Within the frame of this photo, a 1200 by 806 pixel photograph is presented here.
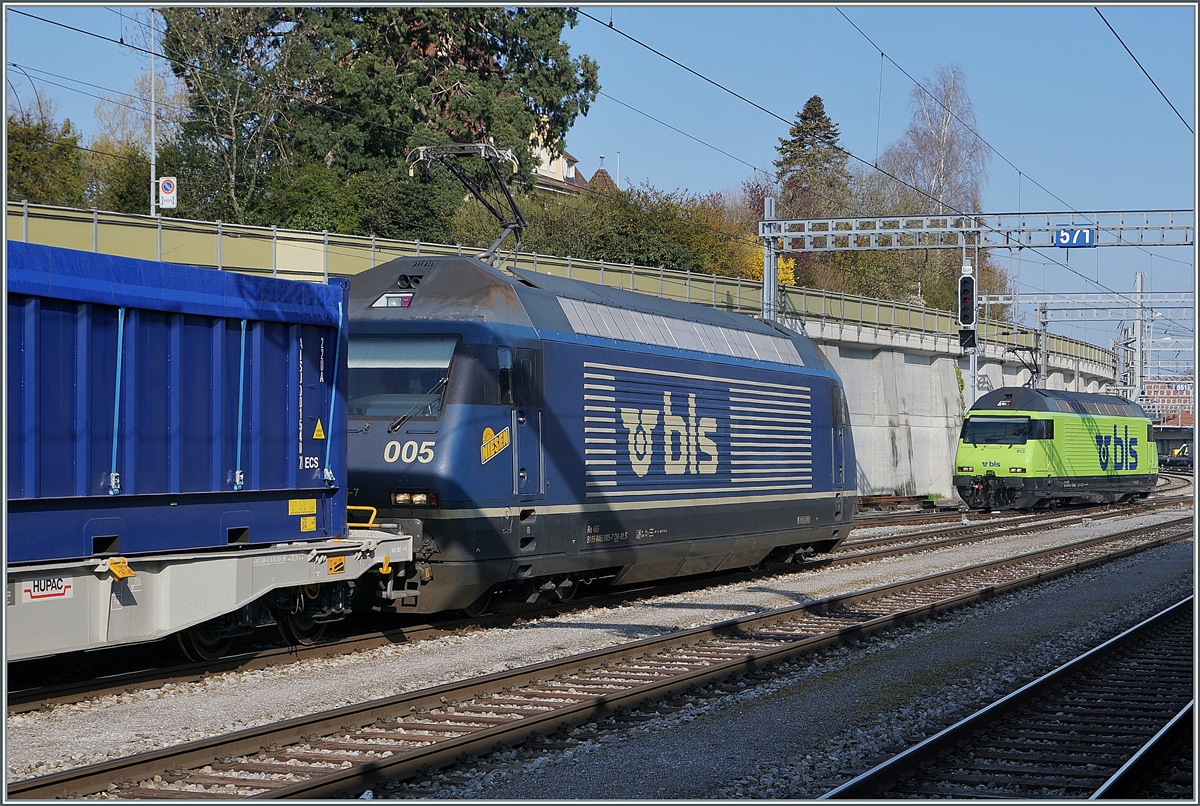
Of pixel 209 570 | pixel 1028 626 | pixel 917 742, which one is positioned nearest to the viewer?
pixel 917 742

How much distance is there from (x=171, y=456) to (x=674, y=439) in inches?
270

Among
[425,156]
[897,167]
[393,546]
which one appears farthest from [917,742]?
[897,167]

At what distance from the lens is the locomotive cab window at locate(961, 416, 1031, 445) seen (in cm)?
3356

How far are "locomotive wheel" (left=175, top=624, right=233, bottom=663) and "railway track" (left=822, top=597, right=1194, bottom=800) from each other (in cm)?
550

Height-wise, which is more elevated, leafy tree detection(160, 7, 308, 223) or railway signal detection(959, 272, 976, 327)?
leafy tree detection(160, 7, 308, 223)

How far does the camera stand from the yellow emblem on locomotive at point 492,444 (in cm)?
1152

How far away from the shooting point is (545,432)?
12352 millimetres

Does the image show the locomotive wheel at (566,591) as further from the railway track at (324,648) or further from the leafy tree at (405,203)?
the leafy tree at (405,203)

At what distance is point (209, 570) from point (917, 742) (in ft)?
16.6

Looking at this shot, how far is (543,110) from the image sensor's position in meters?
51.9

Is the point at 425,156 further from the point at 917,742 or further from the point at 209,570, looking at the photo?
the point at 917,742

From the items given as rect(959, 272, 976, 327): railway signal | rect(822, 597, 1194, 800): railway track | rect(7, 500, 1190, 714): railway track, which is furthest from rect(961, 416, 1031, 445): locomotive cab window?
rect(822, 597, 1194, 800): railway track

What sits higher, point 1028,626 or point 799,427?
point 799,427

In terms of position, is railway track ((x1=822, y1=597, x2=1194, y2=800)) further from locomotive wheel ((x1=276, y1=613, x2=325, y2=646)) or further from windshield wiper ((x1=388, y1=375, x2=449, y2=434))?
windshield wiper ((x1=388, y1=375, x2=449, y2=434))
